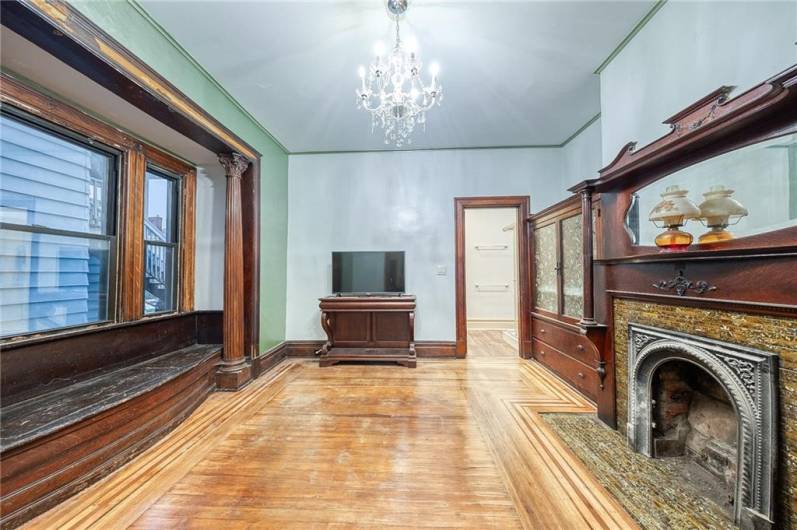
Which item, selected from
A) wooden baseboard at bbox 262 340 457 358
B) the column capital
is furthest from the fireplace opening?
the column capital

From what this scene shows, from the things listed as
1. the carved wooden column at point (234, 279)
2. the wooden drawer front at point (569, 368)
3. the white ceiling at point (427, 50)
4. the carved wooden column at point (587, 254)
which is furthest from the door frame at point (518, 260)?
the carved wooden column at point (234, 279)

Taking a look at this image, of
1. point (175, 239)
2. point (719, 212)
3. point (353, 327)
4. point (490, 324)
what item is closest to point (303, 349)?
point (353, 327)

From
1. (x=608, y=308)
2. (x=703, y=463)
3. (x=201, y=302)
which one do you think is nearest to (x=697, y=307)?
(x=608, y=308)

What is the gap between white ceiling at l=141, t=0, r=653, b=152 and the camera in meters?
1.78

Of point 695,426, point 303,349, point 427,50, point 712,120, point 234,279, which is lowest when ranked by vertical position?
point 303,349

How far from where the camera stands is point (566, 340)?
2904 millimetres

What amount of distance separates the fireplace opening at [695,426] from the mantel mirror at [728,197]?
2.58 feet

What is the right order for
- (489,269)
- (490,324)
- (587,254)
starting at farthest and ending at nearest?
(489,269) < (490,324) < (587,254)

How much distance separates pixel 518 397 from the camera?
2.59 meters

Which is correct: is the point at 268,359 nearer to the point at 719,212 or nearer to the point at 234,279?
the point at 234,279

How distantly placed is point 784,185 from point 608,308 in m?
1.08

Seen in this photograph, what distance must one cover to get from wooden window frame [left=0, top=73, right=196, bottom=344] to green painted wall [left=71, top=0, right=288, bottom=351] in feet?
2.71

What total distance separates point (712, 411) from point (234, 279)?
3.76 m

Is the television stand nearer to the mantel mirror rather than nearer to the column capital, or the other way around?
the column capital
